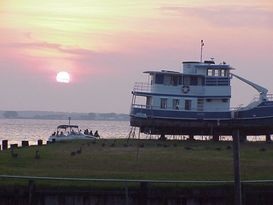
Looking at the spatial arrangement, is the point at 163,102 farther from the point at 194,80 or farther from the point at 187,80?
the point at 194,80

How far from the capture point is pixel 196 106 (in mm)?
67875

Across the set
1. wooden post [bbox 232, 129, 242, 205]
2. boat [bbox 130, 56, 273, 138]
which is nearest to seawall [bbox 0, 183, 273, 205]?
wooden post [bbox 232, 129, 242, 205]

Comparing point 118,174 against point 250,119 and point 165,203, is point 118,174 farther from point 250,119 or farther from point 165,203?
point 250,119

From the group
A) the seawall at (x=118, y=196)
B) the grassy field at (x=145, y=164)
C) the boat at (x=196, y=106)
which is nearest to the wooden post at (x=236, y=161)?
the seawall at (x=118, y=196)

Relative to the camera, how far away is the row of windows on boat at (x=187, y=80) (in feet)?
224

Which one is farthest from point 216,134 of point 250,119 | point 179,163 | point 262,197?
point 262,197

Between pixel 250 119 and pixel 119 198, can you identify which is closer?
pixel 119 198

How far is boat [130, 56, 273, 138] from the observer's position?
65500mm

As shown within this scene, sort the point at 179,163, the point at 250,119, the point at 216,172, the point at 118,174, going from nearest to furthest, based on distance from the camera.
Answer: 1. the point at 118,174
2. the point at 216,172
3. the point at 179,163
4. the point at 250,119

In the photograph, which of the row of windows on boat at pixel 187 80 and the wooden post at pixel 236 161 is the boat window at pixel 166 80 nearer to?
the row of windows on boat at pixel 187 80

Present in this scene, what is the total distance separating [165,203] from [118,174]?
4775 millimetres

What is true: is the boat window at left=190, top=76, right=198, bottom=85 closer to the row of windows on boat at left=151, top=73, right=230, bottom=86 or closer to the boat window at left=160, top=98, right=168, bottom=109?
the row of windows on boat at left=151, top=73, right=230, bottom=86

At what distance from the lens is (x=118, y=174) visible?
27344mm

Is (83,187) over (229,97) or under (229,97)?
under
